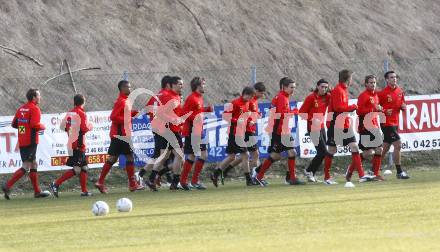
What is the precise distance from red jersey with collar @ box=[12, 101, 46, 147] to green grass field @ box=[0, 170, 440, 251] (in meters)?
1.28

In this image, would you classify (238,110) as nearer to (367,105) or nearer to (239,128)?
(239,128)

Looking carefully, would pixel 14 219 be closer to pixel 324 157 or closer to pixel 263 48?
pixel 324 157

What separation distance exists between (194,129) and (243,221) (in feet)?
27.8

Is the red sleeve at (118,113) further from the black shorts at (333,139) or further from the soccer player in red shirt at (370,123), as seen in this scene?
the soccer player in red shirt at (370,123)

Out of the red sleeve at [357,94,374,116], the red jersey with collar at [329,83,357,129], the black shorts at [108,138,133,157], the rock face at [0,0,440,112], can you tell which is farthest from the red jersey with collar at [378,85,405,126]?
the rock face at [0,0,440,112]

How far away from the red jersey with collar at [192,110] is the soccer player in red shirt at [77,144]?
189 centimetres

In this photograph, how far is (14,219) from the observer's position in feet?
56.0

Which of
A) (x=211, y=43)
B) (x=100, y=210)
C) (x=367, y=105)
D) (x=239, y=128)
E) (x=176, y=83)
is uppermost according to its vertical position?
(x=211, y=43)

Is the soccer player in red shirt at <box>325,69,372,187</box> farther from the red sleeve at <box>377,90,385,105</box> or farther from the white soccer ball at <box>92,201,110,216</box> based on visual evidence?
the white soccer ball at <box>92,201,110,216</box>

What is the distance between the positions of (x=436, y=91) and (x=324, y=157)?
31.0 feet

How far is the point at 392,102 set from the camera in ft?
78.0

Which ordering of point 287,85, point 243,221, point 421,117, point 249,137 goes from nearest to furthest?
point 243,221 < point 287,85 < point 249,137 < point 421,117

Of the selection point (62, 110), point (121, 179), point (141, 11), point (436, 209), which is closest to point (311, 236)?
point (436, 209)

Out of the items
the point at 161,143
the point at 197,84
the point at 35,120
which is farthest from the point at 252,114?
the point at 35,120
